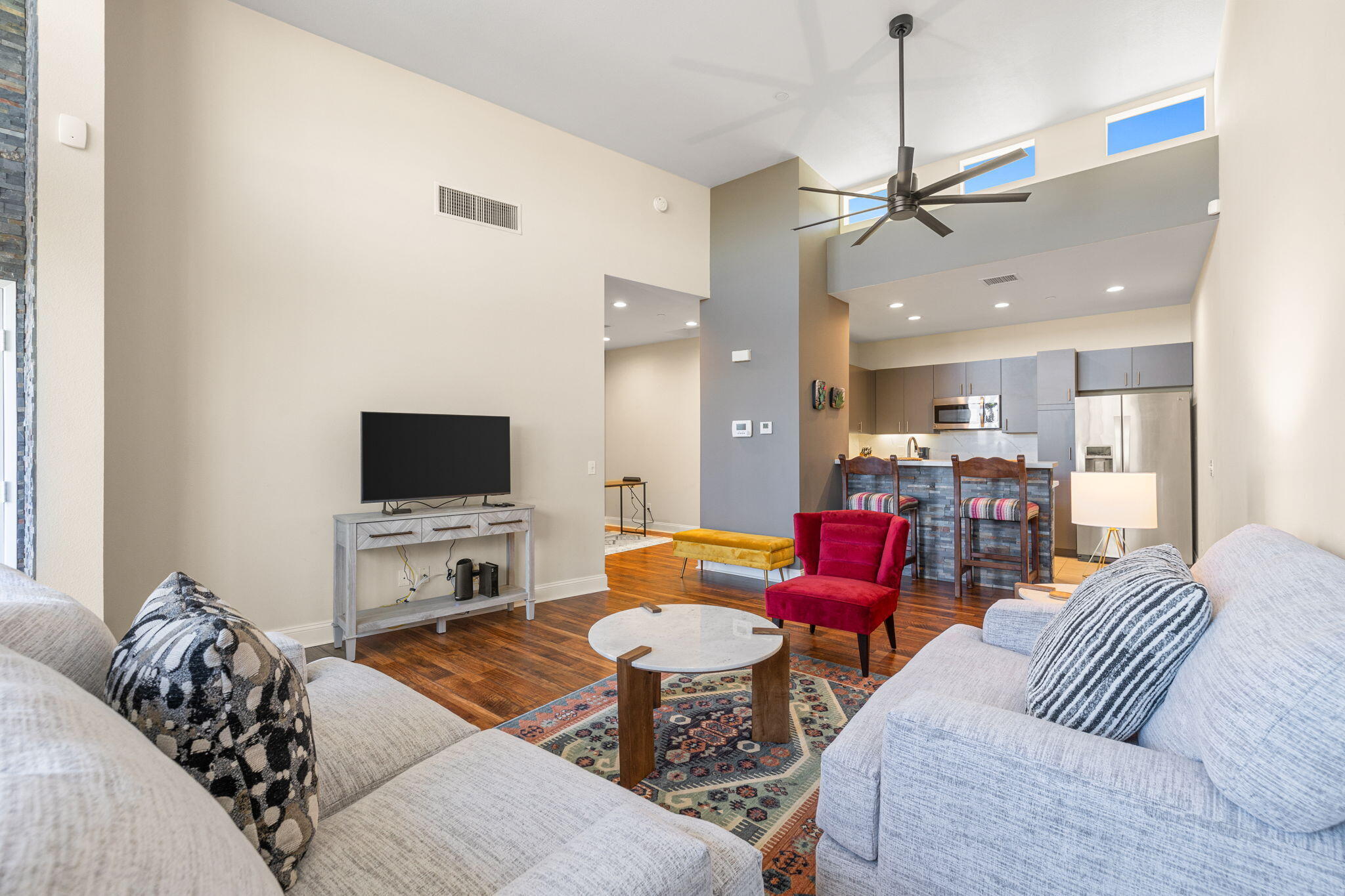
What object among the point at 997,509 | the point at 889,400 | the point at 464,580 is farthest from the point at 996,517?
the point at 464,580

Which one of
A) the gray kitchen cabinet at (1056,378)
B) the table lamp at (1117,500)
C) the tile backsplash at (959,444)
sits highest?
the gray kitchen cabinet at (1056,378)

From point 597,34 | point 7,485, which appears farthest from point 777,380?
point 7,485

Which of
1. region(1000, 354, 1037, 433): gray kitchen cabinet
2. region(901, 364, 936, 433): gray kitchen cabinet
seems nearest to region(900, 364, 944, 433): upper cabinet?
region(901, 364, 936, 433): gray kitchen cabinet

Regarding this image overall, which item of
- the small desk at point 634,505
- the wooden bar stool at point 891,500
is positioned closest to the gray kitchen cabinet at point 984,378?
the wooden bar stool at point 891,500

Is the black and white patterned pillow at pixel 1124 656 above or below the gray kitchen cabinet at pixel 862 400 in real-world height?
below

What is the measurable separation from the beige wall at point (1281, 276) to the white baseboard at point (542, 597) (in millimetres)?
3986

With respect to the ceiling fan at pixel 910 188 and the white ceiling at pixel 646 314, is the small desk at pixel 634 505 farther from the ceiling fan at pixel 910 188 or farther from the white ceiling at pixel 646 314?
the ceiling fan at pixel 910 188

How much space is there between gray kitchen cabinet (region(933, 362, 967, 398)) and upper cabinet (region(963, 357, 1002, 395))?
6cm

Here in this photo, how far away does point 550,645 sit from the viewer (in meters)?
3.66

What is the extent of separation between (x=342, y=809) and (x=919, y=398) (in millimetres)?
Answer: 7727

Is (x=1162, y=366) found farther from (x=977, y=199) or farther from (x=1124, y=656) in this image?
(x=1124, y=656)

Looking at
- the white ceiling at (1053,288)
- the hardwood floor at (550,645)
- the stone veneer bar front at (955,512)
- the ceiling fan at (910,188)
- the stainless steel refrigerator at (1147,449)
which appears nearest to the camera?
Answer: the hardwood floor at (550,645)

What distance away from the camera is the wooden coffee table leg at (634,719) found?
2.08 metres

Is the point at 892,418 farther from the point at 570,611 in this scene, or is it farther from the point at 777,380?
the point at 570,611
